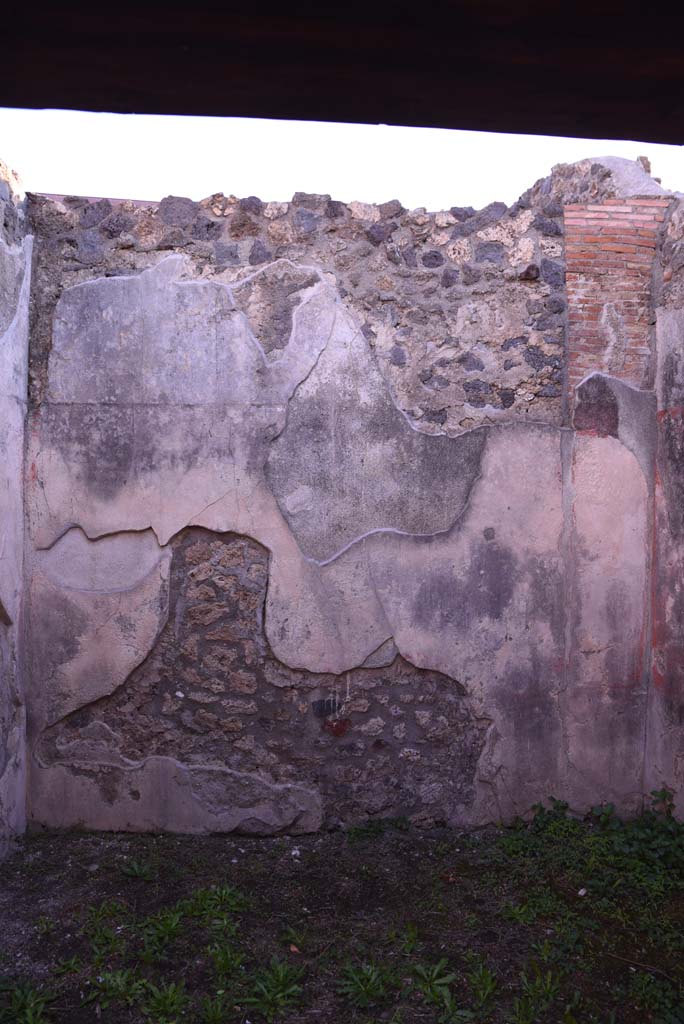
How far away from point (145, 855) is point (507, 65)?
3243 mm

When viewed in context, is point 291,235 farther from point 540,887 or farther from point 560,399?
point 540,887

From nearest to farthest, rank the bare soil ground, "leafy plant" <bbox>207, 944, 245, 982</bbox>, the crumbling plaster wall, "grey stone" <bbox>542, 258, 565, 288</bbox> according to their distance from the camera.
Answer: the bare soil ground, "leafy plant" <bbox>207, 944, 245, 982</bbox>, the crumbling plaster wall, "grey stone" <bbox>542, 258, 565, 288</bbox>

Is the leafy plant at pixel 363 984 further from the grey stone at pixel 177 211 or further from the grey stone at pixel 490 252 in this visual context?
the grey stone at pixel 177 211

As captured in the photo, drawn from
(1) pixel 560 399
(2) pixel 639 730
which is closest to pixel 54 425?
(1) pixel 560 399

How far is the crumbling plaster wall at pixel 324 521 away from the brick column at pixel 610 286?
0.06 m

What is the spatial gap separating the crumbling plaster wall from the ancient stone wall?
8 centimetres

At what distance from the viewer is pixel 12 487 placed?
345 cm

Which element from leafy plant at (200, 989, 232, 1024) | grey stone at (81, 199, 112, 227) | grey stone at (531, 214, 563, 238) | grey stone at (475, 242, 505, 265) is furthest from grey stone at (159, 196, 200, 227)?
leafy plant at (200, 989, 232, 1024)

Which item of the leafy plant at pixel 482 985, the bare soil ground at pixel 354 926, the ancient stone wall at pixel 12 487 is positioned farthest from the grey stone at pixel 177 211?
the leafy plant at pixel 482 985

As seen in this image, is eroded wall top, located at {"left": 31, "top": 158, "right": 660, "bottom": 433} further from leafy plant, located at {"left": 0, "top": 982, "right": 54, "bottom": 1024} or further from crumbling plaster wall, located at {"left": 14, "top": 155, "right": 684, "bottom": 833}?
leafy plant, located at {"left": 0, "top": 982, "right": 54, "bottom": 1024}

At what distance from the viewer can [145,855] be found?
338cm

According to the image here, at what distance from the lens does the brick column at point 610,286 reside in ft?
12.1

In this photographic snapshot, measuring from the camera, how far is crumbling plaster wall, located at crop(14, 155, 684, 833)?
359 centimetres

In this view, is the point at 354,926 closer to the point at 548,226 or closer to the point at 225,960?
the point at 225,960
